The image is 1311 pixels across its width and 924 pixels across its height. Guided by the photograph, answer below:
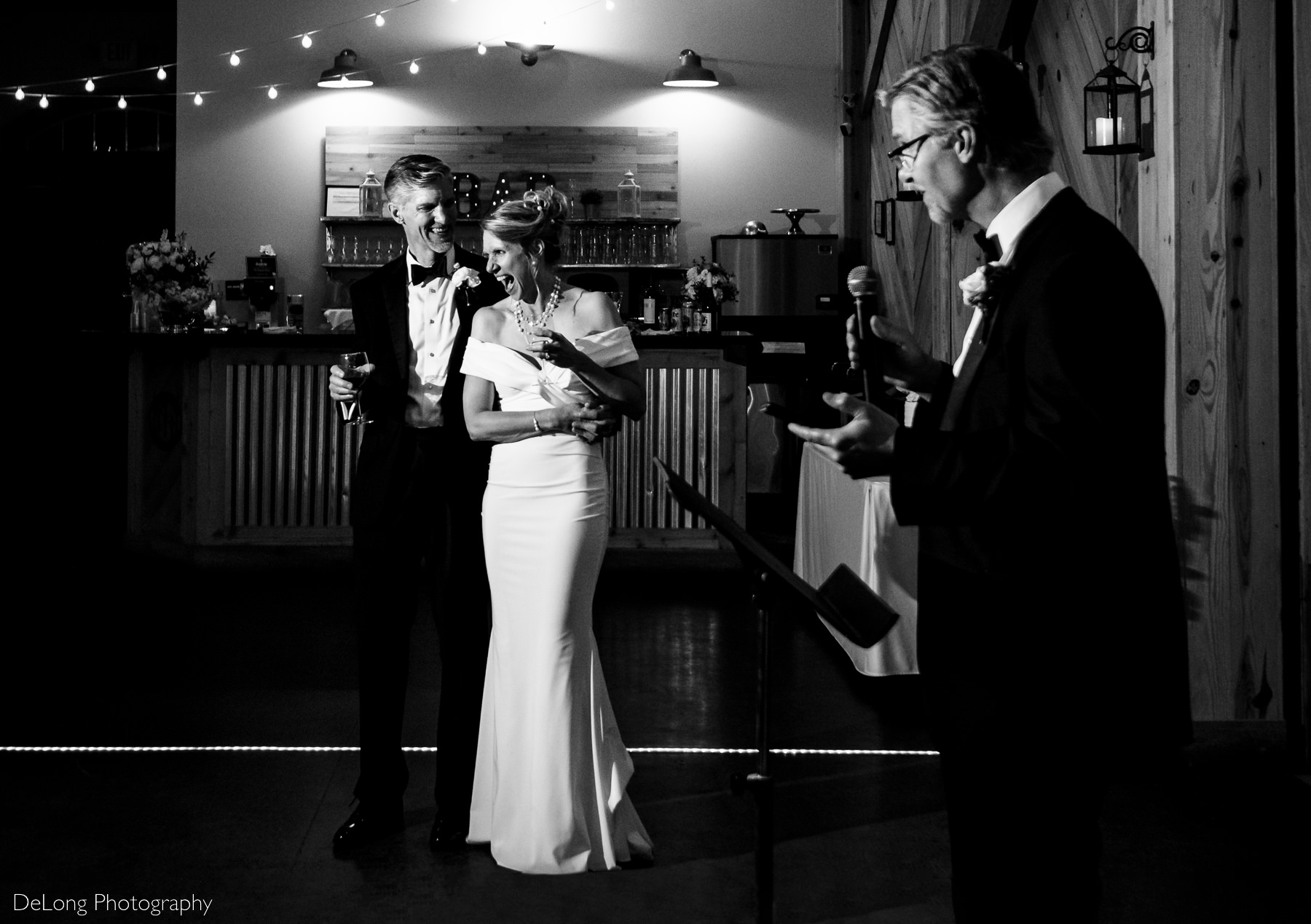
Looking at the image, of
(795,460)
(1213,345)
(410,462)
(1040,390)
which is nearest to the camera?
(1040,390)

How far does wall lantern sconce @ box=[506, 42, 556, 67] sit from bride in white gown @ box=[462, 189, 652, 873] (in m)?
8.16

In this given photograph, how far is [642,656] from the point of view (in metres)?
5.56

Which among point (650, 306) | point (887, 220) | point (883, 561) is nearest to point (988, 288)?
point (883, 561)

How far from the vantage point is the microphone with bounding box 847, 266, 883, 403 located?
70.7 inches

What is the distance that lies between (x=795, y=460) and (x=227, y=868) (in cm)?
768

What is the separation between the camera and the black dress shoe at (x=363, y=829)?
3.28m

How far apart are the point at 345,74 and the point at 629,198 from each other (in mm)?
2397

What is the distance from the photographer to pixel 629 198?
35.5 feet

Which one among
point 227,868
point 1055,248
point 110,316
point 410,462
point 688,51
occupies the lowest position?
point 227,868

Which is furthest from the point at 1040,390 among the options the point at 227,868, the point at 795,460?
the point at 795,460

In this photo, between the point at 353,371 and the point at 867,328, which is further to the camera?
the point at 353,371

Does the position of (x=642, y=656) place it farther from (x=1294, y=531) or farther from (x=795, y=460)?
(x=795, y=460)

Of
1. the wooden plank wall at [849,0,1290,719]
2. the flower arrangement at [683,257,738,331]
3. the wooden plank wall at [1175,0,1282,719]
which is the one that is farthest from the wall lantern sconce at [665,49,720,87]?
the wooden plank wall at [1175,0,1282,719]

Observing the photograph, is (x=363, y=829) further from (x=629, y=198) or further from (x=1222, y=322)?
(x=629, y=198)
